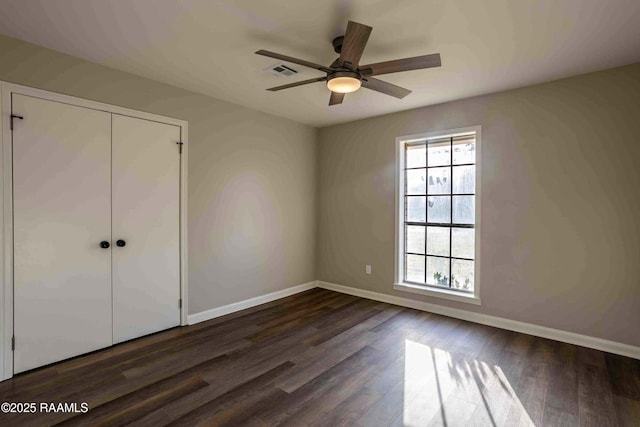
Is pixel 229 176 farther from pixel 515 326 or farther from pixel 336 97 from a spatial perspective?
pixel 515 326

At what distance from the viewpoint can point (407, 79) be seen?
3.13 metres

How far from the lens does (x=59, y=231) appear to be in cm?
268

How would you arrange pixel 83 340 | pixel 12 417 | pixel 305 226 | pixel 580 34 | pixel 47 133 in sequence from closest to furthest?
pixel 12 417, pixel 580 34, pixel 47 133, pixel 83 340, pixel 305 226

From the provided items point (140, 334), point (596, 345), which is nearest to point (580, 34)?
point (596, 345)

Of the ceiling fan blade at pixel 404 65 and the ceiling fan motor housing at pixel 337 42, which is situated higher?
the ceiling fan motor housing at pixel 337 42

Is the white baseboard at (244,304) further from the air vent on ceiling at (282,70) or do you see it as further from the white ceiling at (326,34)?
the air vent on ceiling at (282,70)

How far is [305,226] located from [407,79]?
108 inches

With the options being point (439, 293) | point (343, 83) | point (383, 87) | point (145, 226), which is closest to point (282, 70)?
point (343, 83)

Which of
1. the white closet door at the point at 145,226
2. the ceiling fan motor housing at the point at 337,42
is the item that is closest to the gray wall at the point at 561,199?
the ceiling fan motor housing at the point at 337,42

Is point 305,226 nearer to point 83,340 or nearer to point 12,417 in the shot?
point 83,340

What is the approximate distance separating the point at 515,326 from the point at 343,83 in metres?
3.13

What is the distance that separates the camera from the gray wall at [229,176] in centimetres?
274

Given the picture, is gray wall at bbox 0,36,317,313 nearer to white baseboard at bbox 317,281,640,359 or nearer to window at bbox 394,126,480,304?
white baseboard at bbox 317,281,640,359

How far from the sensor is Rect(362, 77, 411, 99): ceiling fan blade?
2.49 metres
